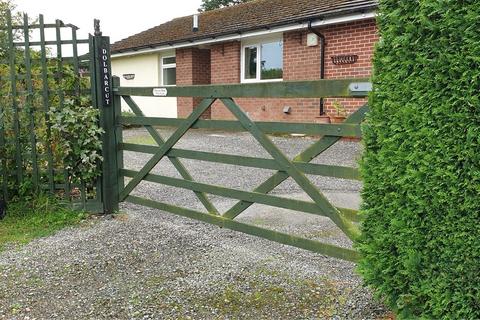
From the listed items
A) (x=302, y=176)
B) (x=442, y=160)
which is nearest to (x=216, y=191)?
(x=302, y=176)

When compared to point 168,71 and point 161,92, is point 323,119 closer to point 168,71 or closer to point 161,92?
point 161,92

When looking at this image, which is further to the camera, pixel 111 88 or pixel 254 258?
pixel 111 88

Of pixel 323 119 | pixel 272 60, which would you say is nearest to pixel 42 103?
pixel 323 119

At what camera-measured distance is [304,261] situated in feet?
11.9

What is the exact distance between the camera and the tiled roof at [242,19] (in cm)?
1084

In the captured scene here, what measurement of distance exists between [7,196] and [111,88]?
5.81 feet

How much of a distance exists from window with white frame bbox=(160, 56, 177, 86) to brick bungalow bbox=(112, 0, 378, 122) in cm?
4

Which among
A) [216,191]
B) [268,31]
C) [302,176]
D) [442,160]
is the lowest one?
[216,191]

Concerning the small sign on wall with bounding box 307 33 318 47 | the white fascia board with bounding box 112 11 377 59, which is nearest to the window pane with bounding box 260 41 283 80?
the white fascia board with bounding box 112 11 377 59

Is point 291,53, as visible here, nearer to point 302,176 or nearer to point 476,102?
point 302,176

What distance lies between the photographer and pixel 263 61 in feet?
44.1

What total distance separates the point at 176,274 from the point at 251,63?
11.2 meters

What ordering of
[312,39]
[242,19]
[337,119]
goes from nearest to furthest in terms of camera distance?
A: [337,119] → [312,39] → [242,19]

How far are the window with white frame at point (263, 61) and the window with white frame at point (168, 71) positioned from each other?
386 centimetres
